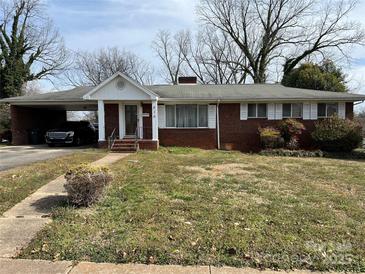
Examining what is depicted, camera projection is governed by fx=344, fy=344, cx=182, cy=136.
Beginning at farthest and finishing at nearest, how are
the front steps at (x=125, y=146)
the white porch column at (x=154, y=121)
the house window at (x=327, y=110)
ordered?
1. the house window at (x=327, y=110)
2. the white porch column at (x=154, y=121)
3. the front steps at (x=125, y=146)

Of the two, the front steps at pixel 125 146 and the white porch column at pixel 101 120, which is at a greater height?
the white porch column at pixel 101 120

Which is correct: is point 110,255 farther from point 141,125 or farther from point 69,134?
point 69,134

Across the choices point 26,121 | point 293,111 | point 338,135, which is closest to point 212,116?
point 293,111

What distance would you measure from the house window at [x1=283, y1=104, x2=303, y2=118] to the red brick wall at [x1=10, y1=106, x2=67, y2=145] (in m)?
15.4

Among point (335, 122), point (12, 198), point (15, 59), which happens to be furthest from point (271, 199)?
point (15, 59)

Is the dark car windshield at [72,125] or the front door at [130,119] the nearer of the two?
the front door at [130,119]

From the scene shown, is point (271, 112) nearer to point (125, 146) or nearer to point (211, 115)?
point (211, 115)

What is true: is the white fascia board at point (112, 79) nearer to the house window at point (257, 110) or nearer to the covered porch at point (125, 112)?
the covered porch at point (125, 112)

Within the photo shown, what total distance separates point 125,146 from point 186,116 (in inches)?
164

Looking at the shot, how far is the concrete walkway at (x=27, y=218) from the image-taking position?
464cm

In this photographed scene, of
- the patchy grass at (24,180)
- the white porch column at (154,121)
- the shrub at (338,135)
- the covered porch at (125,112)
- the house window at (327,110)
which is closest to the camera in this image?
the patchy grass at (24,180)

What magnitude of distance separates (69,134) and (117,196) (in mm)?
14234

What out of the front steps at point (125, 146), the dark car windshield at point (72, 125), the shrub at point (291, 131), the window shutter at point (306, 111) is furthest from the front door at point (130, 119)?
the window shutter at point (306, 111)

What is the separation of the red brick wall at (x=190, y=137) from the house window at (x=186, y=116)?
338 millimetres
